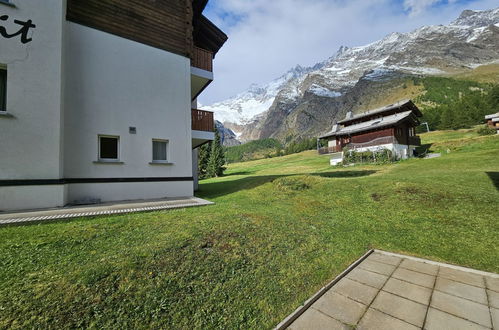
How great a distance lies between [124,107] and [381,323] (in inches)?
402

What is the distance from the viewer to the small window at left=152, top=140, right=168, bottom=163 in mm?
9523

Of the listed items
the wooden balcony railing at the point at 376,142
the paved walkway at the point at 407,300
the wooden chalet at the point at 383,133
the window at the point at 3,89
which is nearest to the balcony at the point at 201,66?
the window at the point at 3,89

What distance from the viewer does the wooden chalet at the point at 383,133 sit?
28969 millimetres

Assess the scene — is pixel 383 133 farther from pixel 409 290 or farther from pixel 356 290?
pixel 356 290

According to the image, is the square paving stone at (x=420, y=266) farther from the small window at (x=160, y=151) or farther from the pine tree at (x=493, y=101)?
the pine tree at (x=493, y=101)

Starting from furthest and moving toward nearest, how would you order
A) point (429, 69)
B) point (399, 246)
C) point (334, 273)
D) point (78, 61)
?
point (429, 69) → point (78, 61) → point (399, 246) → point (334, 273)

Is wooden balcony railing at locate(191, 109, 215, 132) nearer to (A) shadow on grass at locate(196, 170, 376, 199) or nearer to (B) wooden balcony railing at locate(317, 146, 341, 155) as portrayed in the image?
(A) shadow on grass at locate(196, 170, 376, 199)

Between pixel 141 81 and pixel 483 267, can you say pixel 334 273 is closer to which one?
pixel 483 267

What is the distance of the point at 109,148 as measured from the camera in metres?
8.61

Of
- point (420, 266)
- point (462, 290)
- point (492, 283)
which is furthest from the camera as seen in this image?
point (420, 266)

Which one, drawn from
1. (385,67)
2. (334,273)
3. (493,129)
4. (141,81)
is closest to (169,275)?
(334,273)

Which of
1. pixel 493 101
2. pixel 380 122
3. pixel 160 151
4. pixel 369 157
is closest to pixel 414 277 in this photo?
pixel 160 151

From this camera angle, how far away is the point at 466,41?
173250mm

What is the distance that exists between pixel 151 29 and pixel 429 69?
20364 centimetres
